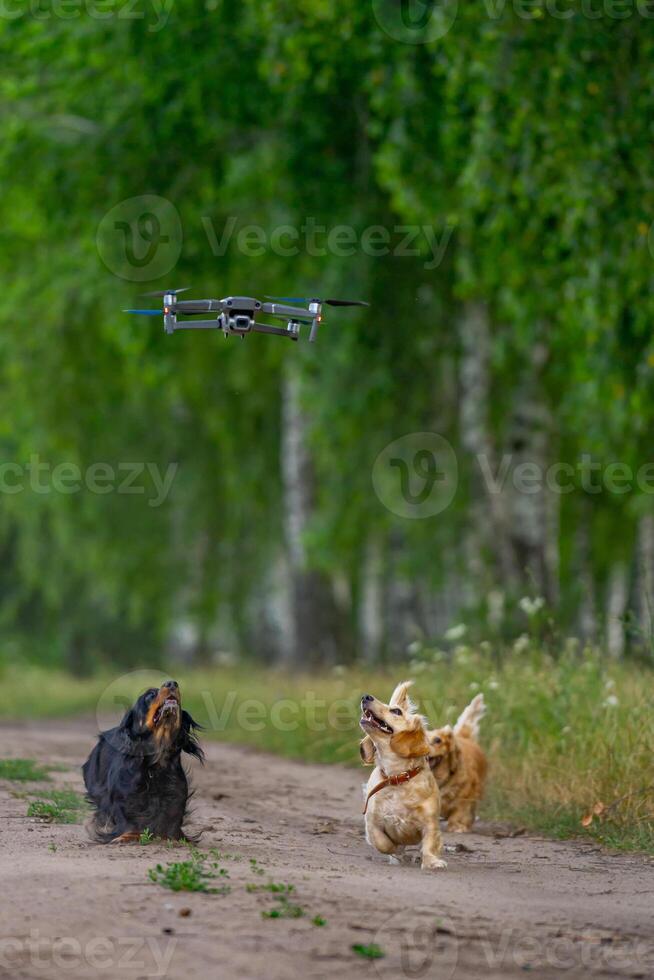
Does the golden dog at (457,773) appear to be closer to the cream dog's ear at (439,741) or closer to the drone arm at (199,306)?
the cream dog's ear at (439,741)

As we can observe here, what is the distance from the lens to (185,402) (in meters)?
29.1

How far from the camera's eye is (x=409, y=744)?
934cm

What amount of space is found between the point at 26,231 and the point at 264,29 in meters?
7.86

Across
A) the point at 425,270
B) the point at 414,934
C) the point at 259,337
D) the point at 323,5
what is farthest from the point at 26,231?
the point at 414,934

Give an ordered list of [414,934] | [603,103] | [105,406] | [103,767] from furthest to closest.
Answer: [105,406] < [603,103] < [103,767] < [414,934]

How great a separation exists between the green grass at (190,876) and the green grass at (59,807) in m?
2.49

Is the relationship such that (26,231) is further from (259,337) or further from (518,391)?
(518,391)
